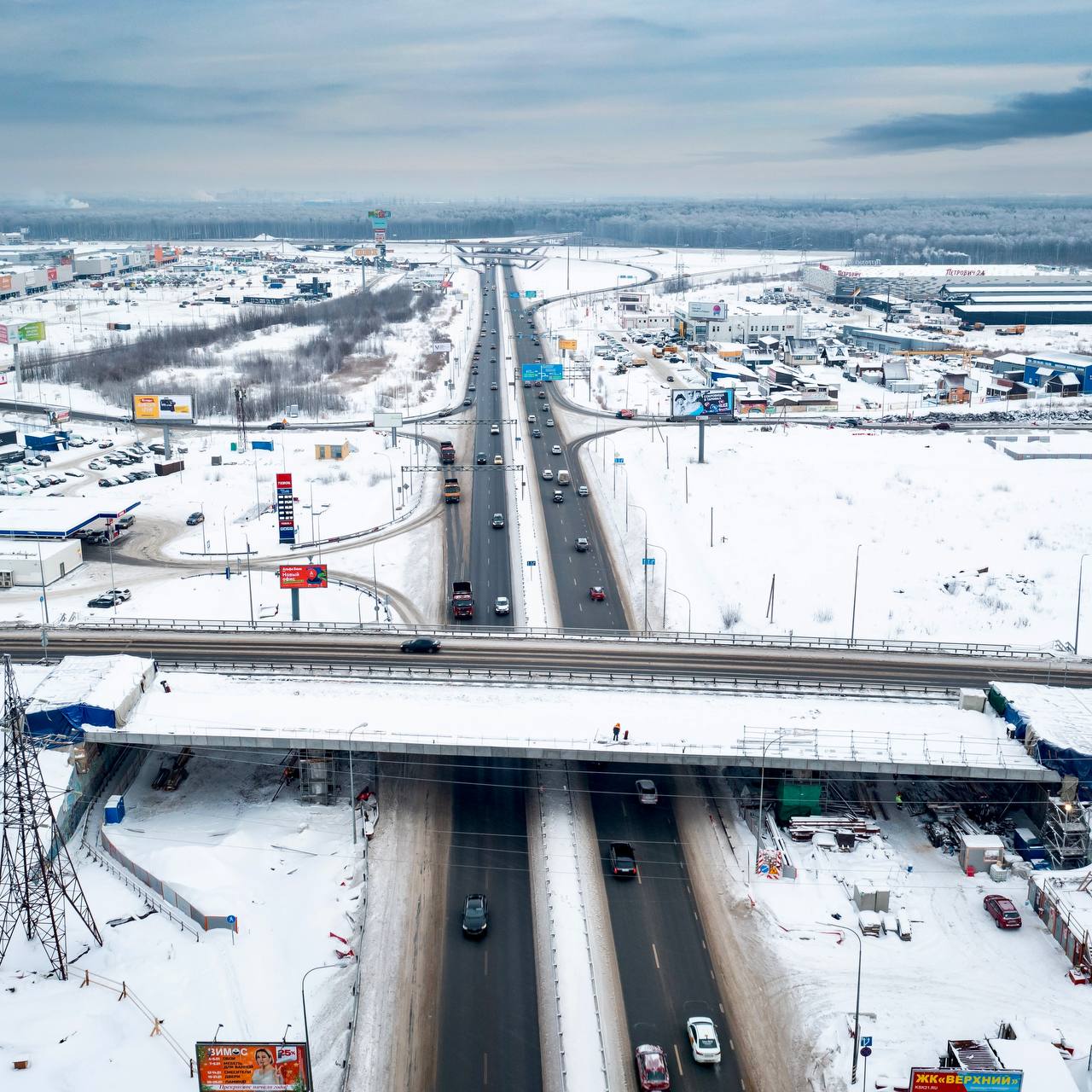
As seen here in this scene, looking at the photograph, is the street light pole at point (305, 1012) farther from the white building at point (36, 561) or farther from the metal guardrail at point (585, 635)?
the white building at point (36, 561)

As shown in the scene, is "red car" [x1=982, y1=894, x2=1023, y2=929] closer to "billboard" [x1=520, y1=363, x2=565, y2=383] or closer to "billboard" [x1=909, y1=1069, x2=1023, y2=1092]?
"billboard" [x1=909, y1=1069, x2=1023, y2=1092]

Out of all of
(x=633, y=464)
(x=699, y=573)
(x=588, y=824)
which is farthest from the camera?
(x=633, y=464)

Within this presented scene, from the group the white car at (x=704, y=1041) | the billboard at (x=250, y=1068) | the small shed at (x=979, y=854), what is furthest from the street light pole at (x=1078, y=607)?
the billboard at (x=250, y=1068)

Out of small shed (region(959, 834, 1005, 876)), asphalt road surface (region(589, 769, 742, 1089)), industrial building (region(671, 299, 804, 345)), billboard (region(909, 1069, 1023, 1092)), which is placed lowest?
asphalt road surface (region(589, 769, 742, 1089))

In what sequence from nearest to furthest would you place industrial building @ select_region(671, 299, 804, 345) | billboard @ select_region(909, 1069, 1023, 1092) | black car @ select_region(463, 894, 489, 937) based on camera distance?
1. billboard @ select_region(909, 1069, 1023, 1092)
2. black car @ select_region(463, 894, 489, 937)
3. industrial building @ select_region(671, 299, 804, 345)

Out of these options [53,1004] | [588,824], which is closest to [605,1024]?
[588,824]

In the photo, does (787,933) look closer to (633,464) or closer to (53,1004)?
(53,1004)

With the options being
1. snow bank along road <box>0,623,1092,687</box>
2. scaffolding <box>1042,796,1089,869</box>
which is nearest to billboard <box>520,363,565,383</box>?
snow bank along road <box>0,623,1092,687</box>
